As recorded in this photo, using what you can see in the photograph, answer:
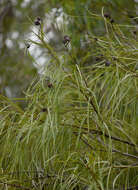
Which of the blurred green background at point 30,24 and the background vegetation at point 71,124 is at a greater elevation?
the blurred green background at point 30,24

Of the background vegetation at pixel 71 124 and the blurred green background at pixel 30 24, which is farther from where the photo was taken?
the blurred green background at pixel 30 24

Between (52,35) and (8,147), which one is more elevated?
(52,35)

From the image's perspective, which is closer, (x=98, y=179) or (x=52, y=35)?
(x=98, y=179)

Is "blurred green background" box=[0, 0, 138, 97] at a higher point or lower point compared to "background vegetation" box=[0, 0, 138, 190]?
higher

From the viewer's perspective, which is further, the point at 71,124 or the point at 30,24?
the point at 30,24

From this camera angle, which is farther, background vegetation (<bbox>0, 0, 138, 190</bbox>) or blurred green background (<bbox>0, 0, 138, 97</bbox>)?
blurred green background (<bbox>0, 0, 138, 97</bbox>)

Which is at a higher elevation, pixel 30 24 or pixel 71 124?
pixel 30 24

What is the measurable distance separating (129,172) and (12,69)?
1910 mm

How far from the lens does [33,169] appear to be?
0.98m

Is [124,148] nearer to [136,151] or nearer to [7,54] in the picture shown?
[136,151]

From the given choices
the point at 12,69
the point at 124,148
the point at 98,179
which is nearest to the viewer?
the point at 98,179

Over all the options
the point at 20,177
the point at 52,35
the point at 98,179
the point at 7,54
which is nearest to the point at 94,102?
the point at 98,179

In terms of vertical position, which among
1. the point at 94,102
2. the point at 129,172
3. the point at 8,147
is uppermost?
the point at 94,102

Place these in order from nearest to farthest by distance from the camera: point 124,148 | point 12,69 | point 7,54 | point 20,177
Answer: point 20,177, point 124,148, point 12,69, point 7,54
